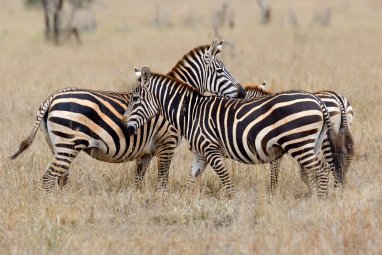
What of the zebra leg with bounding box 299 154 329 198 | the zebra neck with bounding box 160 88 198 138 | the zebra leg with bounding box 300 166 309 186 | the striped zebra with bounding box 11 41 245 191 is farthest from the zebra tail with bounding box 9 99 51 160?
the zebra leg with bounding box 300 166 309 186

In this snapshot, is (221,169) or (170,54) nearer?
(221,169)

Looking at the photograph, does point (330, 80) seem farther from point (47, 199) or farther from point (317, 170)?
point (47, 199)

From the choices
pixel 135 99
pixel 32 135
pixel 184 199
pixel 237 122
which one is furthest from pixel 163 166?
pixel 32 135

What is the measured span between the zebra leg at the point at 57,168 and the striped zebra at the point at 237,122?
2.31 ft

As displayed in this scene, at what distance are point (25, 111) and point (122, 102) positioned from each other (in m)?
5.31

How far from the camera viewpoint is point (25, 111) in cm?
1305

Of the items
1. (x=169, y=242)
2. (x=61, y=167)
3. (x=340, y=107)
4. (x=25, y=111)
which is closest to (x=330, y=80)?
(x=25, y=111)

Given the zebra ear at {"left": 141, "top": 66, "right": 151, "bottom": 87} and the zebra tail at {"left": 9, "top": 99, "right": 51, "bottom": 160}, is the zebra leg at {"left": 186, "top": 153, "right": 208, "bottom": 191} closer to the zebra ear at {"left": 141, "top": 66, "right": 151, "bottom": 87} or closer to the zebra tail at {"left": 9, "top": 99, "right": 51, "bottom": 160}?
the zebra ear at {"left": 141, "top": 66, "right": 151, "bottom": 87}

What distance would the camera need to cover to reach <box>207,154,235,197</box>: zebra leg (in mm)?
7750

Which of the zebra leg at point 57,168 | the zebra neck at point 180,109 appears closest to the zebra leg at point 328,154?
the zebra neck at point 180,109

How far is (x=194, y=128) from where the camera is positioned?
7.94m

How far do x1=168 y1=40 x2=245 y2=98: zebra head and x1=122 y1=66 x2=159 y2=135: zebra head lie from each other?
2.63 feet

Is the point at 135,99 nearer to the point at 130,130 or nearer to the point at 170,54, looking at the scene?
the point at 130,130

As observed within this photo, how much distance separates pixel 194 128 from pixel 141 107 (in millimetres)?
649
